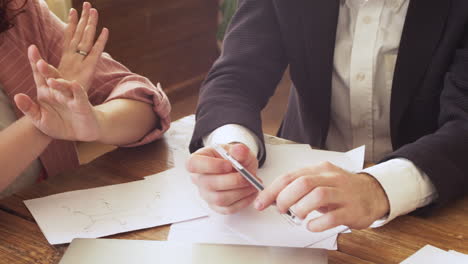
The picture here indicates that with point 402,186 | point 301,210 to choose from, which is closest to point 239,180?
point 301,210

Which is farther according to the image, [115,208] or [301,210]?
[115,208]

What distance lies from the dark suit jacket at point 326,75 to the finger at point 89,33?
0.79 feet

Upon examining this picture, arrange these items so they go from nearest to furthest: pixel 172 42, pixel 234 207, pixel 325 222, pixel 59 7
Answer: pixel 325 222 < pixel 234 207 < pixel 59 7 < pixel 172 42

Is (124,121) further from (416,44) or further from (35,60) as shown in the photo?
(416,44)

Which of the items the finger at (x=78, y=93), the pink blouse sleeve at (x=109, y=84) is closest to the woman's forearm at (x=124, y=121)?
the pink blouse sleeve at (x=109, y=84)

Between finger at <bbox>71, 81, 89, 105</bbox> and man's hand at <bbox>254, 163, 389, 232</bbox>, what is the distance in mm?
368

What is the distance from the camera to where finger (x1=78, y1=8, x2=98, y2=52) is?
3.72 ft

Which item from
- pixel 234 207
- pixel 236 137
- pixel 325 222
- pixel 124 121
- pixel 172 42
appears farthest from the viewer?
pixel 172 42

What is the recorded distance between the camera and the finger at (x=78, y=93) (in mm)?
988

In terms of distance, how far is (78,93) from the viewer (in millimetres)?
1004

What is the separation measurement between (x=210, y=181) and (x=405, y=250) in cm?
31

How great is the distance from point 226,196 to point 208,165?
0.18 ft

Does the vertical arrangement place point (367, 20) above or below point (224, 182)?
above

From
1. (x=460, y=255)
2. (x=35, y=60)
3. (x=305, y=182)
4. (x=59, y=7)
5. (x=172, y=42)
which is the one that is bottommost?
(x=172, y=42)
